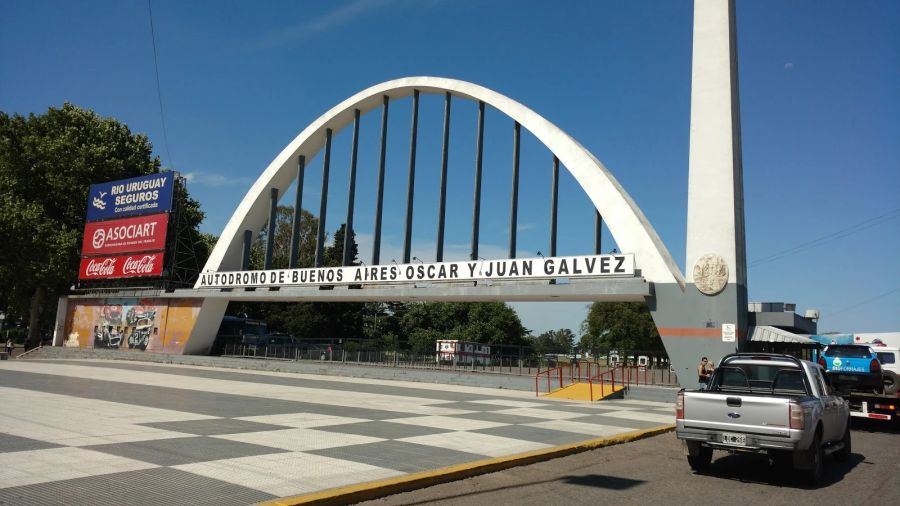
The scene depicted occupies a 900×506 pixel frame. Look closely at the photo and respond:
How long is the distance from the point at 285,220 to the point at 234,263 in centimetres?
3052

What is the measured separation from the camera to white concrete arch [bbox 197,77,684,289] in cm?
2552

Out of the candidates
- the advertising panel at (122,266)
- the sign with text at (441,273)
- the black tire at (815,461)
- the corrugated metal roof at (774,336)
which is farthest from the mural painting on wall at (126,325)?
the black tire at (815,461)

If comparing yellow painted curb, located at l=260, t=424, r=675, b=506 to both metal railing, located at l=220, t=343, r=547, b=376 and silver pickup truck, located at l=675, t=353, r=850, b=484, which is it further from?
metal railing, located at l=220, t=343, r=547, b=376

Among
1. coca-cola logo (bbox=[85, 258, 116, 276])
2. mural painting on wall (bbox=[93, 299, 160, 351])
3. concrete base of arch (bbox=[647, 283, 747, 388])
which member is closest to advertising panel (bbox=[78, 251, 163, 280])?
coca-cola logo (bbox=[85, 258, 116, 276])

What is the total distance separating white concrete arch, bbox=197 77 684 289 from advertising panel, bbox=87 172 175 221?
4483 mm

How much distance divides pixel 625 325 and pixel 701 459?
54683mm

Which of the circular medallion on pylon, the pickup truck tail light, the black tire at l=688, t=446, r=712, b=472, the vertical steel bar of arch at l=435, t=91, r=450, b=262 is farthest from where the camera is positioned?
the vertical steel bar of arch at l=435, t=91, r=450, b=262

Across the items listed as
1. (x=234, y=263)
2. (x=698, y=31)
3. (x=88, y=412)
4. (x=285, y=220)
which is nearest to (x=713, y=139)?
(x=698, y=31)

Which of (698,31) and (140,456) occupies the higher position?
(698,31)

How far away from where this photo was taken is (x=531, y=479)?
27.3ft

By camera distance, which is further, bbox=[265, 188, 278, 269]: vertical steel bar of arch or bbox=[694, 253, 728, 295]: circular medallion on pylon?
bbox=[265, 188, 278, 269]: vertical steel bar of arch

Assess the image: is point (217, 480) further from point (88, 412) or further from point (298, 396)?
point (298, 396)

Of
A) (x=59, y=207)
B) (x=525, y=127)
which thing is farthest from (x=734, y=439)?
(x=59, y=207)

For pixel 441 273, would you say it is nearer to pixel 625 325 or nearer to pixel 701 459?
pixel 701 459
